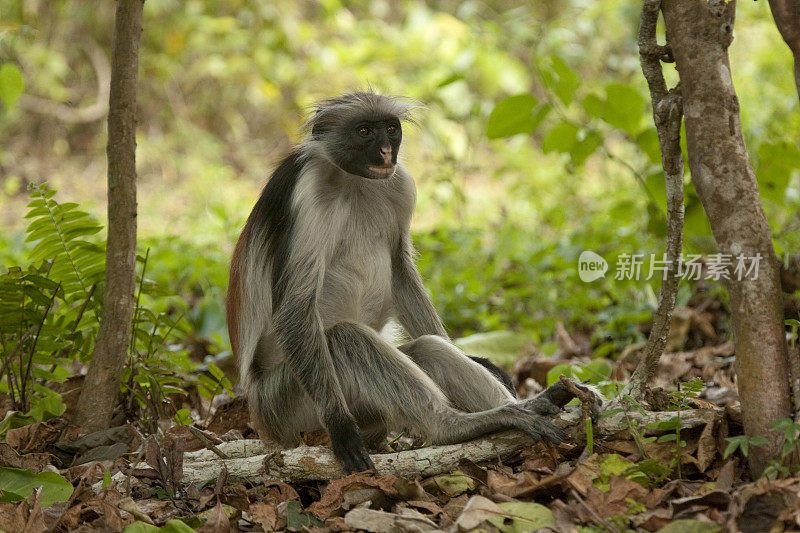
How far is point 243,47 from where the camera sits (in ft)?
65.5

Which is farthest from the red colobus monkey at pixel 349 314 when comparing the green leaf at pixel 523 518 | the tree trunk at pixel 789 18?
the tree trunk at pixel 789 18

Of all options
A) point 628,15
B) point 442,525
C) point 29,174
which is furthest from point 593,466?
point 29,174

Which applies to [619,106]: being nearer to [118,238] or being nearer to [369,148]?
[369,148]

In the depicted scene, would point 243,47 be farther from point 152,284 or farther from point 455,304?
point 152,284

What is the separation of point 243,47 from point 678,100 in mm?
17306

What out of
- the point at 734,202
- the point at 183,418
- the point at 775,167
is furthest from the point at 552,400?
the point at 775,167

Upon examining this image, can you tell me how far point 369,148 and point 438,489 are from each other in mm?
2586

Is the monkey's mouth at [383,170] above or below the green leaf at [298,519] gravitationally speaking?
above

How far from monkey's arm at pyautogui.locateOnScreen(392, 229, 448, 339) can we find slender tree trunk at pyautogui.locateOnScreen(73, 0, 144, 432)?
198cm

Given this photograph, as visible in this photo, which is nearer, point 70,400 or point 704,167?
point 704,167

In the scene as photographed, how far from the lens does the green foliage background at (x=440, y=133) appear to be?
327 inches

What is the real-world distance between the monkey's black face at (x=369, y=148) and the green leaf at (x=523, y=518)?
9.00ft

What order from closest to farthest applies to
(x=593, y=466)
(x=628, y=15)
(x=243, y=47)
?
(x=593, y=466) < (x=628, y=15) < (x=243, y=47)

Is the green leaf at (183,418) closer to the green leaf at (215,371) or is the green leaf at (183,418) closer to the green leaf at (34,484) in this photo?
the green leaf at (215,371)
